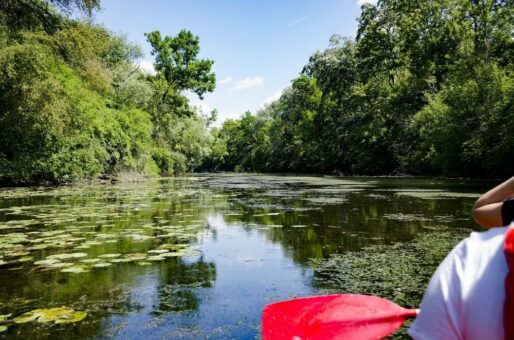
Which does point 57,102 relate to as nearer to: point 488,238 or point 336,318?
point 336,318

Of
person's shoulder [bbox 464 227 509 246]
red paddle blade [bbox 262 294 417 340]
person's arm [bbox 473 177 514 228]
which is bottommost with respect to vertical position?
red paddle blade [bbox 262 294 417 340]

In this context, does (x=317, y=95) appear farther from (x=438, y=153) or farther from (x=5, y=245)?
(x=5, y=245)

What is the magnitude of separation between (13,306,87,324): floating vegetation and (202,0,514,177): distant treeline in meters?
16.1

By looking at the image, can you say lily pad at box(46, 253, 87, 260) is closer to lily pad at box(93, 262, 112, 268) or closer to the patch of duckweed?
lily pad at box(93, 262, 112, 268)

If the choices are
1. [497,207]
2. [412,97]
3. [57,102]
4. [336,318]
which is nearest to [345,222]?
[336,318]

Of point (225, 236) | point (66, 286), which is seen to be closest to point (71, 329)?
point (66, 286)

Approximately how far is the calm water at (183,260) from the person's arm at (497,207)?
4.79ft

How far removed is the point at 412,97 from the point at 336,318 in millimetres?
27720

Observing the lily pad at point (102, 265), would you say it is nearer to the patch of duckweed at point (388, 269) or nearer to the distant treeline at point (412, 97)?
the patch of duckweed at point (388, 269)

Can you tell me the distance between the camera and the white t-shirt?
2.85 feet

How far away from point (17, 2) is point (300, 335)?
53.0 feet

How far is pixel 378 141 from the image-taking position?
2872cm

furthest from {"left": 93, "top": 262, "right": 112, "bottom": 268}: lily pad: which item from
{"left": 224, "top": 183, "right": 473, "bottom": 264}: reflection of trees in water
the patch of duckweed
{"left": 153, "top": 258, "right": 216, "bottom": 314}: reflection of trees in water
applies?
the patch of duckweed

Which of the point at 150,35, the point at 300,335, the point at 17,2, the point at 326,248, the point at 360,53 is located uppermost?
the point at 150,35
